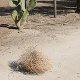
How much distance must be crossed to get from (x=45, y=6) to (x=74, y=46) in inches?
210

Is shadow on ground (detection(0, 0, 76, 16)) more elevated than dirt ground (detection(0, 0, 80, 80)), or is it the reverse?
dirt ground (detection(0, 0, 80, 80))

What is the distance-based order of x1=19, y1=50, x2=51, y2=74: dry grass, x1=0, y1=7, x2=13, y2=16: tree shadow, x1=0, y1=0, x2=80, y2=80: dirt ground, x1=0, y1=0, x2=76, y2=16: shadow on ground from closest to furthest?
x1=19, y1=50, x2=51, y2=74: dry grass < x1=0, y1=0, x2=80, y2=80: dirt ground < x1=0, y1=7, x2=13, y2=16: tree shadow < x1=0, y1=0, x2=76, y2=16: shadow on ground

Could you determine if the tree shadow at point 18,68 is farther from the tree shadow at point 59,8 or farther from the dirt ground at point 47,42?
the tree shadow at point 59,8

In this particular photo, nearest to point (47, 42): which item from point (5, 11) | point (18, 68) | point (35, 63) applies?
point (18, 68)

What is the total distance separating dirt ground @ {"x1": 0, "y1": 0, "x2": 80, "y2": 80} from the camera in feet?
24.2

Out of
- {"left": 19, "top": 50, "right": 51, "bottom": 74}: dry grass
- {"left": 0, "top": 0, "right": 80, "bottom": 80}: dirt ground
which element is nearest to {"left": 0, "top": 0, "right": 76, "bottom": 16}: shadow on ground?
{"left": 0, "top": 0, "right": 80, "bottom": 80}: dirt ground

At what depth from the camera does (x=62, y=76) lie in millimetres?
7207

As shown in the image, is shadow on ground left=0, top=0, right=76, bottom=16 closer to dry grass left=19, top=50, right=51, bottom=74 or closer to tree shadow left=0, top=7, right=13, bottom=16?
tree shadow left=0, top=7, right=13, bottom=16

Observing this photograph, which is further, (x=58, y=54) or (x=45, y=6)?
(x=45, y=6)

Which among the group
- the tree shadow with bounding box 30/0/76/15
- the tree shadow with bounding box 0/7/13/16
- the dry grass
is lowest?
the tree shadow with bounding box 30/0/76/15

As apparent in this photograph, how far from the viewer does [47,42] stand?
9.30 m

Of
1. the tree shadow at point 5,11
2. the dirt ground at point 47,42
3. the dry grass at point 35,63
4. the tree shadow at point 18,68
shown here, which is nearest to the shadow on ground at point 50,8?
the tree shadow at point 5,11

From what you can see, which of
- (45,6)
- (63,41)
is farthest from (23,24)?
(45,6)

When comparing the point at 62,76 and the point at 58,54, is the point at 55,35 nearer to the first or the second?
the point at 58,54
